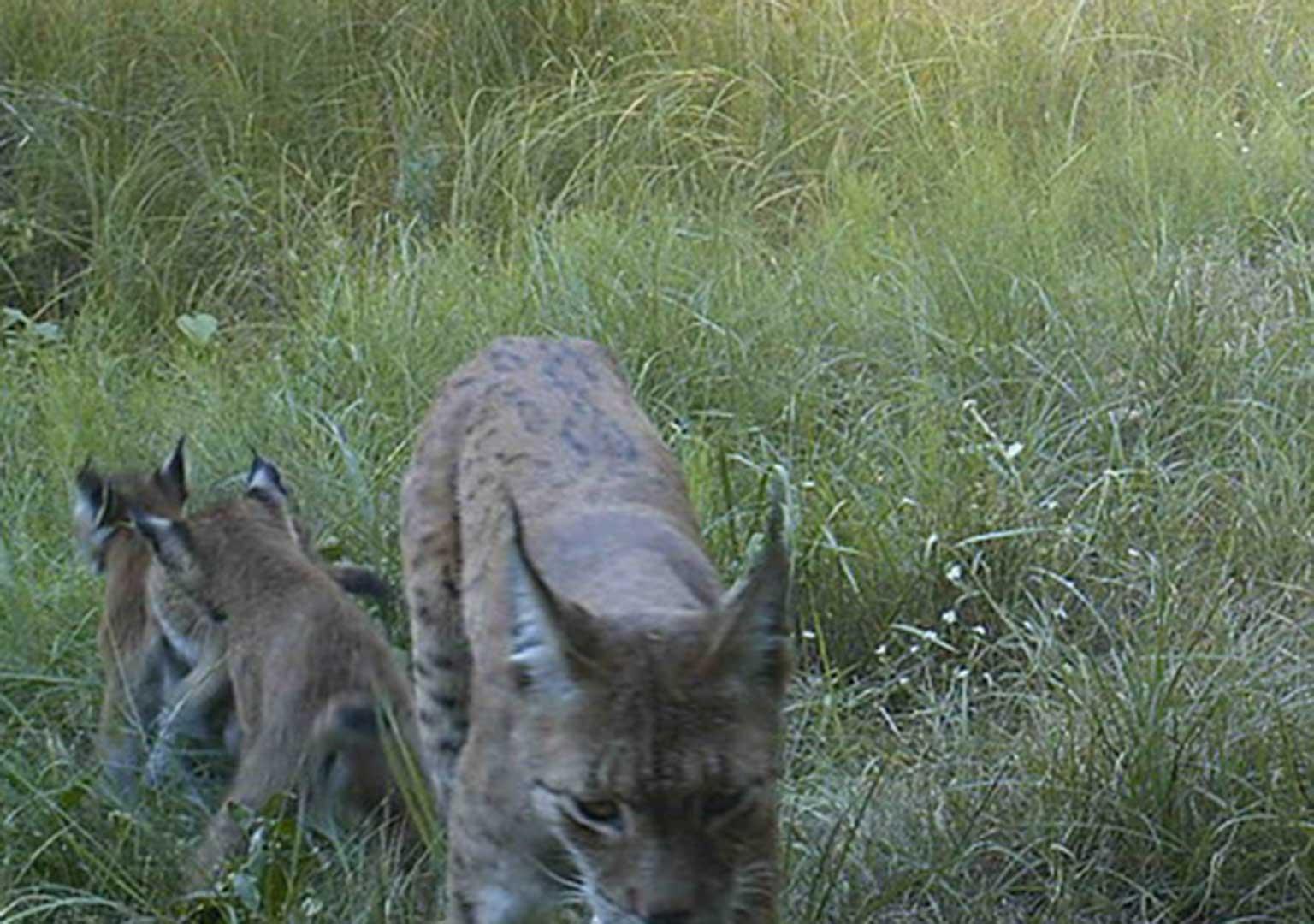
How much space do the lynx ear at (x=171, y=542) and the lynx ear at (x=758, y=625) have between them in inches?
86.3

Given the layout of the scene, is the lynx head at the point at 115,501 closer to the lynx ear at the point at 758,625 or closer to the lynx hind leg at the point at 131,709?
the lynx hind leg at the point at 131,709

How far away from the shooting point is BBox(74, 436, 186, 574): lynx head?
240 inches

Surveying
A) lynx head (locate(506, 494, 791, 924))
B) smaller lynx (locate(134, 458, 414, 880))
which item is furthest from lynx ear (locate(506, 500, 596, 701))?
smaller lynx (locate(134, 458, 414, 880))

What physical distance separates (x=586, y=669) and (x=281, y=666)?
5.55ft

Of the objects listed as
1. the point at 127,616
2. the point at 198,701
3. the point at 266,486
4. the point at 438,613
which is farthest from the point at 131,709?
the point at 438,613

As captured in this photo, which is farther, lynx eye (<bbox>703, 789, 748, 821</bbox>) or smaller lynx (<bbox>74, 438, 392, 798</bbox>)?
smaller lynx (<bbox>74, 438, 392, 798</bbox>)

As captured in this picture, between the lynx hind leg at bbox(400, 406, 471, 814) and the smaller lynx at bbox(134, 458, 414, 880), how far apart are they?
0.30 feet

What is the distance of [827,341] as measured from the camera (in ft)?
23.5

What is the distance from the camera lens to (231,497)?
638 centimetres

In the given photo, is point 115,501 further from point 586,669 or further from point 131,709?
point 586,669

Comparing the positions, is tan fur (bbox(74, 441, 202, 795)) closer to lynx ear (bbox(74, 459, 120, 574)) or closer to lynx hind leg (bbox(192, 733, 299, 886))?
lynx ear (bbox(74, 459, 120, 574))

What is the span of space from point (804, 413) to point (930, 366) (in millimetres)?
417

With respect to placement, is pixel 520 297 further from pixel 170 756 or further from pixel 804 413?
pixel 170 756

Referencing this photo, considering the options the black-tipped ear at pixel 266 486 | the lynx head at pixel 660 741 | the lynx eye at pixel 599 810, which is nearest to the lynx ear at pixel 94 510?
the black-tipped ear at pixel 266 486
